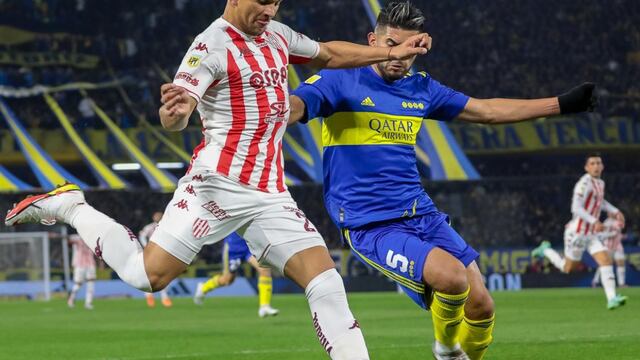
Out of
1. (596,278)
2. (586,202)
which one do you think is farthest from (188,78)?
(596,278)

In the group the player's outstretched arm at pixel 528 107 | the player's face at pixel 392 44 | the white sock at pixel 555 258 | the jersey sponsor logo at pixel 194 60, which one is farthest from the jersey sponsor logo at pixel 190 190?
the white sock at pixel 555 258

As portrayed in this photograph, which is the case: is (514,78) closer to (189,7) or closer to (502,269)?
(502,269)

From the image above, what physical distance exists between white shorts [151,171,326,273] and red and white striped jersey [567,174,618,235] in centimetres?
1279

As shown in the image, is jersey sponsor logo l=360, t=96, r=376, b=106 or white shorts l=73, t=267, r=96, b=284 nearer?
jersey sponsor logo l=360, t=96, r=376, b=106

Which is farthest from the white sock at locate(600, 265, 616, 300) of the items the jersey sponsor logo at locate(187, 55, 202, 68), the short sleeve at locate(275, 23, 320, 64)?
the jersey sponsor logo at locate(187, 55, 202, 68)

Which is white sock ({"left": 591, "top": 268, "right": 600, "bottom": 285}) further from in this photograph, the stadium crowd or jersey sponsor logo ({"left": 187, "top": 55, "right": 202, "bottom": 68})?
jersey sponsor logo ({"left": 187, "top": 55, "right": 202, "bottom": 68})

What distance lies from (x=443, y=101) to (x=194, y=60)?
7.47 ft

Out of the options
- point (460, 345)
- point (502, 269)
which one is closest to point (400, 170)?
point (460, 345)

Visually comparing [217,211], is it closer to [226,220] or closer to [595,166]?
[226,220]

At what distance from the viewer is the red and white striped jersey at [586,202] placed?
18200 mm

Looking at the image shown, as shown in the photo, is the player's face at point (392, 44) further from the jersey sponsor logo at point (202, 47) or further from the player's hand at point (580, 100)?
the jersey sponsor logo at point (202, 47)

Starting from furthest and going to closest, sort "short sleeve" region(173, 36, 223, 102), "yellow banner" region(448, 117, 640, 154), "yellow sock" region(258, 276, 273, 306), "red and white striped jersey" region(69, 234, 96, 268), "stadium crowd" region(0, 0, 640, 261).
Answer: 1. "stadium crowd" region(0, 0, 640, 261)
2. "yellow banner" region(448, 117, 640, 154)
3. "red and white striped jersey" region(69, 234, 96, 268)
4. "yellow sock" region(258, 276, 273, 306)
5. "short sleeve" region(173, 36, 223, 102)

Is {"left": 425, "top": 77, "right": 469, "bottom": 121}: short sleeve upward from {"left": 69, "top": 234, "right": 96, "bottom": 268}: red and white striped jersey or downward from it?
upward

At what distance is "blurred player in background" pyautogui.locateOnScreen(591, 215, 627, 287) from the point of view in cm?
2803
